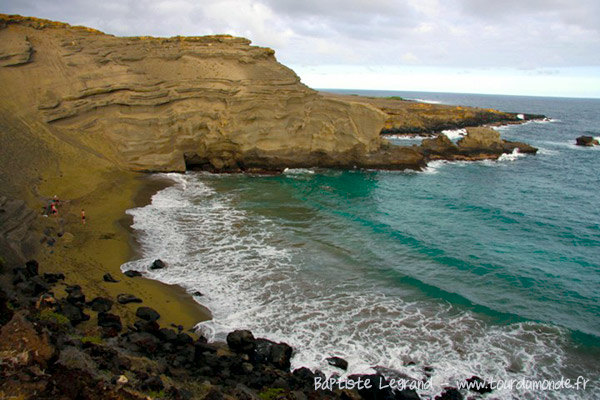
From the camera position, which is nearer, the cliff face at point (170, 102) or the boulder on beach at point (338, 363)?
the boulder on beach at point (338, 363)

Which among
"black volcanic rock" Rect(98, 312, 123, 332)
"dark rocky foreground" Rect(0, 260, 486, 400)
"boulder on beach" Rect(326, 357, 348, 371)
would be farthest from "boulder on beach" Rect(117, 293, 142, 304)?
"boulder on beach" Rect(326, 357, 348, 371)

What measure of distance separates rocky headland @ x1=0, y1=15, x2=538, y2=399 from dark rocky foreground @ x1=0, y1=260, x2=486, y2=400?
43 mm

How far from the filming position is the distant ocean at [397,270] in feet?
46.4

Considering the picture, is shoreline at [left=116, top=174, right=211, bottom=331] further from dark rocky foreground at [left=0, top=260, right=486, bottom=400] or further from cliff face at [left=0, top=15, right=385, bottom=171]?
cliff face at [left=0, top=15, right=385, bottom=171]

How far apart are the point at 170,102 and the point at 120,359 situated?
26818 mm

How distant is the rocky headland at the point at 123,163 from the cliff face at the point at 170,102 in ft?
0.34

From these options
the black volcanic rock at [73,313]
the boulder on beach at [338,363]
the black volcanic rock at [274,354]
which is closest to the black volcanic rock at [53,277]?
the black volcanic rock at [73,313]

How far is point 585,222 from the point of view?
27.7 metres

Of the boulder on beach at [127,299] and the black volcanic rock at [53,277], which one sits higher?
the black volcanic rock at [53,277]

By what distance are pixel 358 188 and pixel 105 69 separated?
72.0 ft

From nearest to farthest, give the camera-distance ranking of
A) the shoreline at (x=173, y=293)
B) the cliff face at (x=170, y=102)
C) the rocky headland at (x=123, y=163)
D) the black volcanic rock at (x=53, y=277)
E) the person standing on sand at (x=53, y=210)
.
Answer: the rocky headland at (x=123, y=163) < the shoreline at (x=173, y=293) < the black volcanic rock at (x=53, y=277) < the person standing on sand at (x=53, y=210) < the cliff face at (x=170, y=102)

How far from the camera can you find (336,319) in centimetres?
1568

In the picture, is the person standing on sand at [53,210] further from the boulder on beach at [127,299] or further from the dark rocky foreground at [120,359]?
the boulder on beach at [127,299]

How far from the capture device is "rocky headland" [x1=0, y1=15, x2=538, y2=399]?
34.0ft
